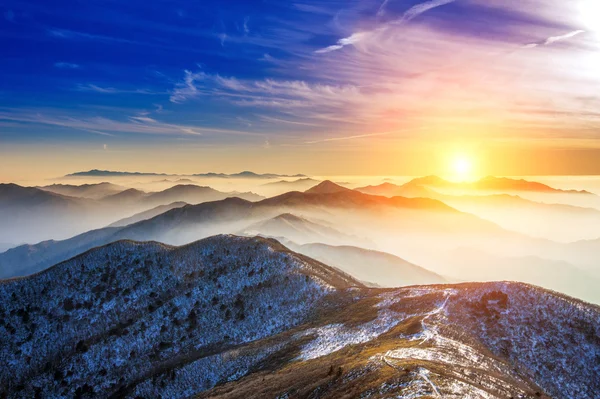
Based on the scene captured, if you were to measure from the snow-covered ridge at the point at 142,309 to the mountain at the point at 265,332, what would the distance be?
0.34 m

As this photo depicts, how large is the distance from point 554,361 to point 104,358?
335 feet

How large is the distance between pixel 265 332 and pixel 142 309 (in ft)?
131

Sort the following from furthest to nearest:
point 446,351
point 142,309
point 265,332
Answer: point 142,309 < point 265,332 < point 446,351

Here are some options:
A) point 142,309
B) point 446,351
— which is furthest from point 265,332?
point 446,351

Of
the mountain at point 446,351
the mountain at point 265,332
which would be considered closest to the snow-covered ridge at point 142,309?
the mountain at point 265,332

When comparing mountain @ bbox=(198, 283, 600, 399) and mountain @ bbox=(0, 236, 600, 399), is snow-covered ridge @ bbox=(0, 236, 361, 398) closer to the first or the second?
mountain @ bbox=(0, 236, 600, 399)

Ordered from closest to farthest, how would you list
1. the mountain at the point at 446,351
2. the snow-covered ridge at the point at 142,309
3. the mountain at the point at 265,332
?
the mountain at the point at 446,351, the mountain at the point at 265,332, the snow-covered ridge at the point at 142,309

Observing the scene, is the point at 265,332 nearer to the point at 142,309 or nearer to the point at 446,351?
the point at 142,309

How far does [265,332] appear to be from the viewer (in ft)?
332

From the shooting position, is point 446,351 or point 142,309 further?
point 142,309

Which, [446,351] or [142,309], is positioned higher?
[446,351]

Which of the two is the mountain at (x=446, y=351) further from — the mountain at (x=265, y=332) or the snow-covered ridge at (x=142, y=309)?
the snow-covered ridge at (x=142, y=309)

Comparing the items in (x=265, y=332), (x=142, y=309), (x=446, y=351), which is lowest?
(x=265, y=332)

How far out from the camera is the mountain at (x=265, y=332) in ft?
193
